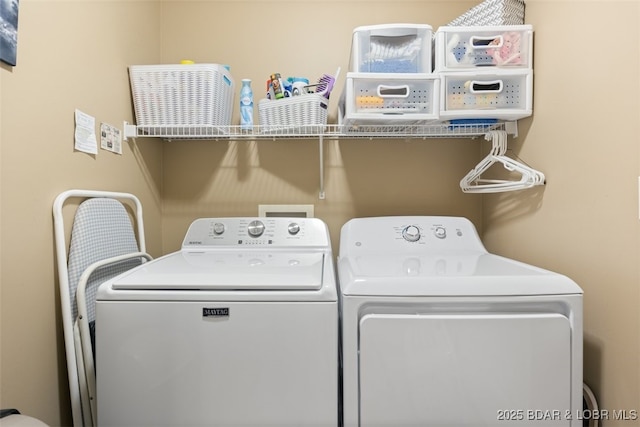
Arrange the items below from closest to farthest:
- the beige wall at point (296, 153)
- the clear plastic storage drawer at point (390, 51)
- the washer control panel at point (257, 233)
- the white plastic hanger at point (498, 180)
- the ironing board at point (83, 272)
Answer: the ironing board at point (83, 272) < the white plastic hanger at point (498, 180) < the clear plastic storage drawer at point (390, 51) < the washer control panel at point (257, 233) < the beige wall at point (296, 153)

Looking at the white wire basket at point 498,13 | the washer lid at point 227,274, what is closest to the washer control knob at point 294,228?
the washer lid at point 227,274

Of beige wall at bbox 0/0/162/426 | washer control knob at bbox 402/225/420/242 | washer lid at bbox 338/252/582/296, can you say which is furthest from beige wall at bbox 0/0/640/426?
washer control knob at bbox 402/225/420/242

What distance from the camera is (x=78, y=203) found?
1.21 m

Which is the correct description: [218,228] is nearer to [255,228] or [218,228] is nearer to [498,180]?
[255,228]

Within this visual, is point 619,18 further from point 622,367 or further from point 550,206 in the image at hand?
point 622,367

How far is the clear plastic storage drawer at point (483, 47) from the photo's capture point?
1379mm

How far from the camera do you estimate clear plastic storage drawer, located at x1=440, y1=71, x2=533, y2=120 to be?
139 cm

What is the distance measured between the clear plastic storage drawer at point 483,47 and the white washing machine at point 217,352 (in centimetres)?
107

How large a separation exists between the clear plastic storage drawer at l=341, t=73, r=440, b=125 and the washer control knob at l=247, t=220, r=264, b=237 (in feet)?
1.98

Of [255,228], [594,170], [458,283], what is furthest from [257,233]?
[594,170]

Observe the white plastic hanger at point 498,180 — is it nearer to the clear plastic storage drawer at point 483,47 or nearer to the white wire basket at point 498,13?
the clear plastic storage drawer at point 483,47

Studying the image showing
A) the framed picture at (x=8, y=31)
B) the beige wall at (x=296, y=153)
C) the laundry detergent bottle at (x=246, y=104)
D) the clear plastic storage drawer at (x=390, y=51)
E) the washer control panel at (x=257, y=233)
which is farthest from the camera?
the beige wall at (x=296, y=153)

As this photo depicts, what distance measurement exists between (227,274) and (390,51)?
112 cm

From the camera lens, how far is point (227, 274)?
1.03 meters
